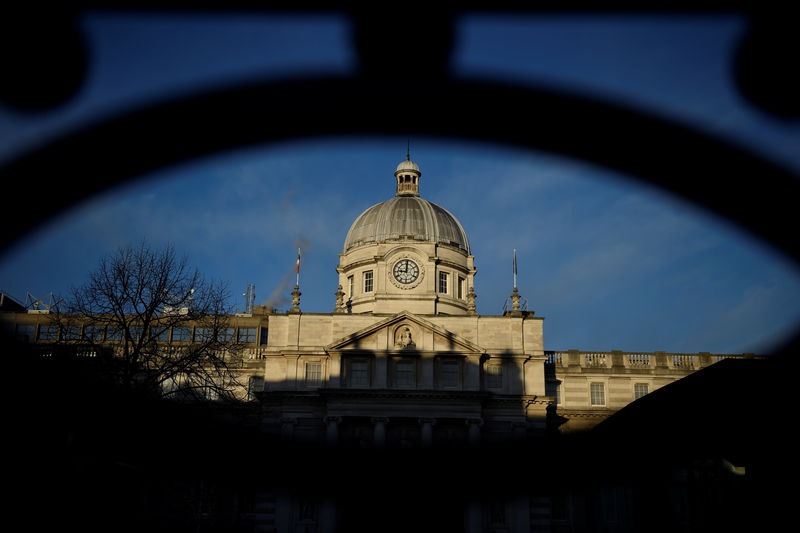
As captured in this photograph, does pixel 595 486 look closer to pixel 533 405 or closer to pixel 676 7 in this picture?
pixel 676 7

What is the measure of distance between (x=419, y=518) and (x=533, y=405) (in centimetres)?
5473

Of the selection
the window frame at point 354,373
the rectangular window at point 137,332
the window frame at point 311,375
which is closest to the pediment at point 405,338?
the window frame at point 354,373

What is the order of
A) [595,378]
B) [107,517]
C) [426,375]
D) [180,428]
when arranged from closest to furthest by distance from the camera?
[180,428] < [107,517] < [426,375] < [595,378]

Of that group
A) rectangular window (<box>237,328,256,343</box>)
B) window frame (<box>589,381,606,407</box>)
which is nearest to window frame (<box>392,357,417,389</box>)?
window frame (<box>589,381,606,407</box>)

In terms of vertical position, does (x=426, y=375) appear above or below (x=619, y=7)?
above

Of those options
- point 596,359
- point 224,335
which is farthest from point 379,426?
point 596,359

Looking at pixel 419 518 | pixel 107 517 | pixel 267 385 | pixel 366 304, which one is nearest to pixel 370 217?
pixel 366 304

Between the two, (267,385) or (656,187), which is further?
(267,385)

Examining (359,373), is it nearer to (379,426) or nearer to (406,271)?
(379,426)

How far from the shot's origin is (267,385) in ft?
182

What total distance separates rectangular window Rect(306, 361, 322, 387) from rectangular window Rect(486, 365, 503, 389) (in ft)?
41.4

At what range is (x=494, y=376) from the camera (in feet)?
181

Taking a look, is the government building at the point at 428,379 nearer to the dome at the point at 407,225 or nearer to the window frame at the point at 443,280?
the window frame at the point at 443,280

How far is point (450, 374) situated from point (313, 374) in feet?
34.0
